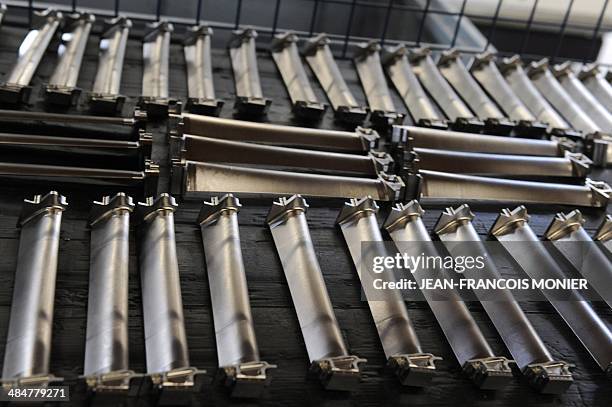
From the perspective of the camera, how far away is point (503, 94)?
236 cm

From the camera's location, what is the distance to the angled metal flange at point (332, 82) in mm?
2061

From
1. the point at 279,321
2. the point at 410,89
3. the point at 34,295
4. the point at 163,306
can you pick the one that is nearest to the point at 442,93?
the point at 410,89

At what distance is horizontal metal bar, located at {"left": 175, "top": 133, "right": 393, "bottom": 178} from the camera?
1.71m

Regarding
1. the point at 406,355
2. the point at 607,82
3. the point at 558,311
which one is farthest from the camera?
the point at 607,82

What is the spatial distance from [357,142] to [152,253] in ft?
2.32

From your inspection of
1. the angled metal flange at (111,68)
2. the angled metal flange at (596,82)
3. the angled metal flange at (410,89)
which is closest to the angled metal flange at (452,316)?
the angled metal flange at (410,89)

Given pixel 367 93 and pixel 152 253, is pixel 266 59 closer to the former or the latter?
pixel 367 93

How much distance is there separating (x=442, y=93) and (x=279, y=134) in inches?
25.2

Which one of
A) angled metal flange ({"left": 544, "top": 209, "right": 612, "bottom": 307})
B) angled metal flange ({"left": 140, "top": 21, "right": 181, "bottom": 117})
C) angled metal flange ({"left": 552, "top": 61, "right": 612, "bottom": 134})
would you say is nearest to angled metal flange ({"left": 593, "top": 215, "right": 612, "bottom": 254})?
angled metal flange ({"left": 544, "top": 209, "right": 612, "bottom": 307})

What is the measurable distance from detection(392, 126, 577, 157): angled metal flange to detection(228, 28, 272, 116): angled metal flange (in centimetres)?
36

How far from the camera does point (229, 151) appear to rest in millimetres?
1746

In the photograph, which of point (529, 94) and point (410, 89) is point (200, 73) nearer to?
point (410, 89)

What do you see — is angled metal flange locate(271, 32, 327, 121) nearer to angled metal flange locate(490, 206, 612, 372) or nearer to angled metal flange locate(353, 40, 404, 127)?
angled metal flange locate(353, 40, 404, 127)

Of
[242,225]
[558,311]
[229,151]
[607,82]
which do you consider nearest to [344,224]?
[242,225]
